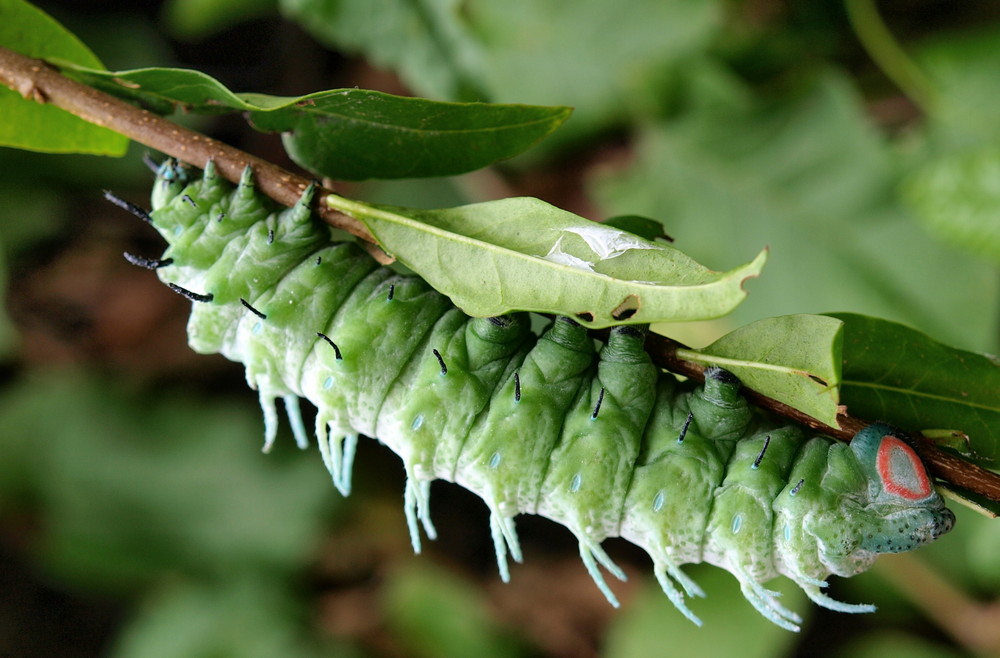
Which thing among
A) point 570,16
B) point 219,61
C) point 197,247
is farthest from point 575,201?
point 197,247

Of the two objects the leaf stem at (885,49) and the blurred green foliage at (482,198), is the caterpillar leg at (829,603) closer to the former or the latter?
the blurred green foliage at (482,198)

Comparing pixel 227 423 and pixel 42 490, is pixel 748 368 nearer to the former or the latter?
pixel 227 423

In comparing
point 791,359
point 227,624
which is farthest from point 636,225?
point 227,624

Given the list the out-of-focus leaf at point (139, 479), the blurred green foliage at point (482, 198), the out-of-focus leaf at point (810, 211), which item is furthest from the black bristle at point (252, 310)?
the out-of-focus leaf at point (139, 479)

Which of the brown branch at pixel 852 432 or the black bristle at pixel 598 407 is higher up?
the brown branch at pixel 852 432

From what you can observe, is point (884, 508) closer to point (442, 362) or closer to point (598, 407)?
point (598, 407)
